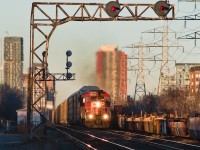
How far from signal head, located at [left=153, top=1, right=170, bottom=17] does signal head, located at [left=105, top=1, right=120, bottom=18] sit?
2.38 metres

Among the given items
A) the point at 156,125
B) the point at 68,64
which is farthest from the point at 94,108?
the point at 156,125

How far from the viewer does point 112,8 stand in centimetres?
3475

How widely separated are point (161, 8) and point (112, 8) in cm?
306

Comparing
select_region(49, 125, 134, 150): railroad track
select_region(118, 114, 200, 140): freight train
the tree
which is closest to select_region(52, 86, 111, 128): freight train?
select_region(118, 114, 200, 140): freight train

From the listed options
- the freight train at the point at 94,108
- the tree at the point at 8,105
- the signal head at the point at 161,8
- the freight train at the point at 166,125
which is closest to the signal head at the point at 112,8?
the signal head at the point at 161,8

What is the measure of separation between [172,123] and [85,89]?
65.1 ft

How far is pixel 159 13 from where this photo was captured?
3522cm

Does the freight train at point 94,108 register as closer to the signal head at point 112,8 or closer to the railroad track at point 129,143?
the railroad track at point 129,143

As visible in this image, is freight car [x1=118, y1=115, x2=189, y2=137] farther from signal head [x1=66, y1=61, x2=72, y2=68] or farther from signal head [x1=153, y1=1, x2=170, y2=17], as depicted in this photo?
signal head [x1=153, y1=1, x2=170, y2=17]

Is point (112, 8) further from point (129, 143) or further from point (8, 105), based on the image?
point (8, 105)

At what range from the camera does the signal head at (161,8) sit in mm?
34781

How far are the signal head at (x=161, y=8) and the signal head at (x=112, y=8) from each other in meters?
2.38

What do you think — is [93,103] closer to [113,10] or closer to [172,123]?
[172,123]

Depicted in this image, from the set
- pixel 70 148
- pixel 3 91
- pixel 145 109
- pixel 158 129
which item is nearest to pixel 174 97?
pixel 145 109
